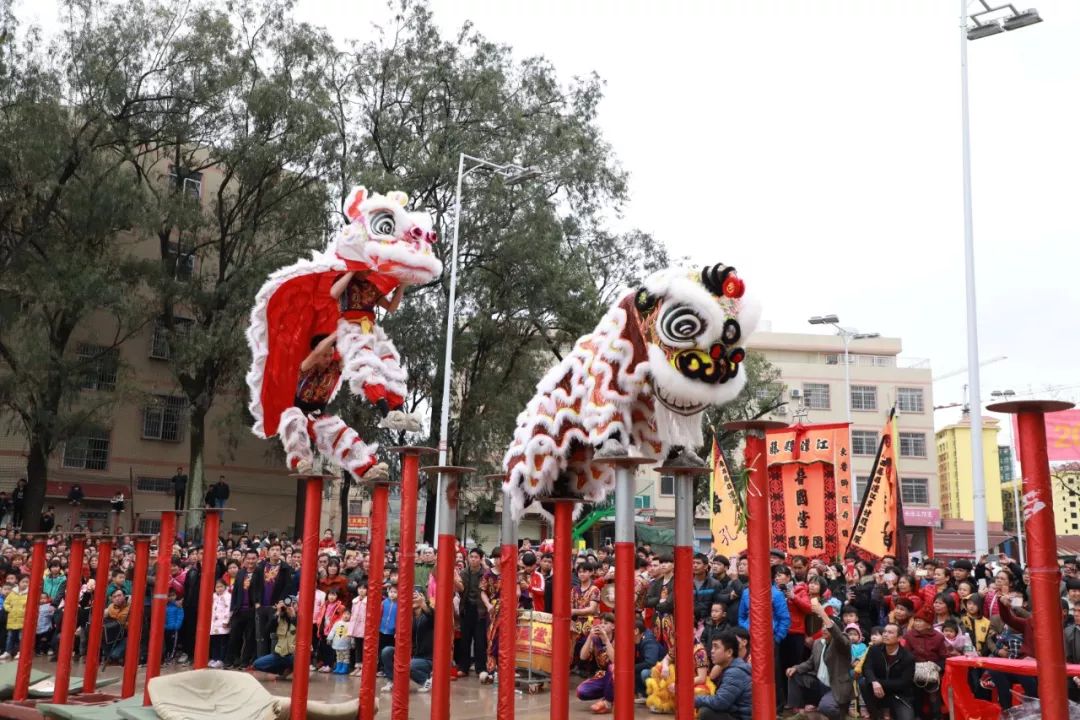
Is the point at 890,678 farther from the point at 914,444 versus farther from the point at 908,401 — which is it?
the point at 908,401

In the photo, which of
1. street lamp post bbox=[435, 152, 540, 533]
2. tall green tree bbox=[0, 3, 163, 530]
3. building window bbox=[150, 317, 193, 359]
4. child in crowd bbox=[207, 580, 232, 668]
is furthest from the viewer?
building window bbox=[150, 317, 193, 359]

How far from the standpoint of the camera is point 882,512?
39.0ft

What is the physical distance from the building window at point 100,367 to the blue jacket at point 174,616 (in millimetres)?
9500

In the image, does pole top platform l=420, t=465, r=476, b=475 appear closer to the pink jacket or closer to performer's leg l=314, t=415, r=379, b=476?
performer's leg l=314, t=415, r=379, b=476

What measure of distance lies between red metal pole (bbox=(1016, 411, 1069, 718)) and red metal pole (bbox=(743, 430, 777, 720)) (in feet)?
3.88

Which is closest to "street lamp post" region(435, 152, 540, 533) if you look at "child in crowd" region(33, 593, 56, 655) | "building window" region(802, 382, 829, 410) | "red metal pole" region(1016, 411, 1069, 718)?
"child in crowd" region(33, 593, 56, 655)

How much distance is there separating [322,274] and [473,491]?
20229mm

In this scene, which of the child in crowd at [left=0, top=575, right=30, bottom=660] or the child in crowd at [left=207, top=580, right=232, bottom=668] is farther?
the child in crowd at [left=0, top=575, right=30, bottom=660]

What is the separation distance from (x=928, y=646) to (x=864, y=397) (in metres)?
36.3

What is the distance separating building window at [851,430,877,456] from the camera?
40719mm

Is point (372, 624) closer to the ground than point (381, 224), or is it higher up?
closer to the ground

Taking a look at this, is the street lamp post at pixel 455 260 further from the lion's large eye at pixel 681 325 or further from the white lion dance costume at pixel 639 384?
the lion's large eye at pixel 681 325

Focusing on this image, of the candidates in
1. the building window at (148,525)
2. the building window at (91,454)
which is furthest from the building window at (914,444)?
the building window at (91,454)

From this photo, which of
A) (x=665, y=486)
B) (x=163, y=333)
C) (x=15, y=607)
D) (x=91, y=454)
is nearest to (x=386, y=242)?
(x=15, y=607)
